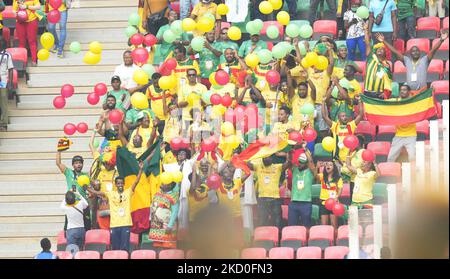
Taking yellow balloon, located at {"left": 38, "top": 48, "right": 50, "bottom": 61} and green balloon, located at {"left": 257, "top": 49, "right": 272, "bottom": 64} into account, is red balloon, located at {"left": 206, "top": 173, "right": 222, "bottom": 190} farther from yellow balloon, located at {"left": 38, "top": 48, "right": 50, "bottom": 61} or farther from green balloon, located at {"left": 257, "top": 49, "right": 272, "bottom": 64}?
yellow balloon, located at {"left": 38, "top": 48, "right": 50, "bottom": 61}

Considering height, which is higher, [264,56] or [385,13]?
[385,13]

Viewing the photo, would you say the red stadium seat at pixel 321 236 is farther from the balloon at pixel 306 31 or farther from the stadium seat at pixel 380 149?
the balloon at pixel 306 31

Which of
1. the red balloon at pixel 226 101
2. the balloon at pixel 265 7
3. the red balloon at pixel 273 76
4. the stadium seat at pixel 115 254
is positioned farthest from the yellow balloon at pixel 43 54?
the stadium seat at pixel 115 254

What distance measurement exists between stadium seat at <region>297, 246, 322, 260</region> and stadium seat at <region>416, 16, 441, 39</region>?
4.79 metres

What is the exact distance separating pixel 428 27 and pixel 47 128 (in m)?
5.47

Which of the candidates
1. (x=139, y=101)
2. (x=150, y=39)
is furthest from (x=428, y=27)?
(x=139, y=101)

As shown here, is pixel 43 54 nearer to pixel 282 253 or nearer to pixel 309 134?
pixel 309 134

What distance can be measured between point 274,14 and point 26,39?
358 centimetres

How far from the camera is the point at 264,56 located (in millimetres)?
29625

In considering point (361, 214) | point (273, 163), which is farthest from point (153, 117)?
point (361, 214)

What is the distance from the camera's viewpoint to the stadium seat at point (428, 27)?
30781 mm

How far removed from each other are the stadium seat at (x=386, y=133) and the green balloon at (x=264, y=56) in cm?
173

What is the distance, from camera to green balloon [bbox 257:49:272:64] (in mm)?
29641
